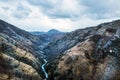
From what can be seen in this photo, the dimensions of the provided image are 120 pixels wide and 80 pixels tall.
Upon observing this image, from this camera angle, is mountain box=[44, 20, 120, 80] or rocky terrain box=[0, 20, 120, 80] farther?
mountain box=[44, 20, 120, 80]

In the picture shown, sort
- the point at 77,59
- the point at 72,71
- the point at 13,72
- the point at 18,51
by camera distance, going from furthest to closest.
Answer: the point at 18,51 < the point at 77,59 < the point at 72,71 < the point at 13,72

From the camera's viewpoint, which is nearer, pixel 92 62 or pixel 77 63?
pixel 92 62

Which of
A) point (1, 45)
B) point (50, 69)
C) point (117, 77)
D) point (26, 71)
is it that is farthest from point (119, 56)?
point (1, 45)

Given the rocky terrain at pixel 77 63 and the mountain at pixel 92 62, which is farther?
the mountain at pixel 92 62

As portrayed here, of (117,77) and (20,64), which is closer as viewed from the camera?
(117,77)

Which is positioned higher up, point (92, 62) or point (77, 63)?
point (92, 62)

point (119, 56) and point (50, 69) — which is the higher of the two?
point (119, 56)

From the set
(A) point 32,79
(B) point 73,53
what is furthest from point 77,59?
(A) point 32,79

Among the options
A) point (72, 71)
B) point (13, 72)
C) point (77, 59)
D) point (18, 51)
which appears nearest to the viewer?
point (13, 72)

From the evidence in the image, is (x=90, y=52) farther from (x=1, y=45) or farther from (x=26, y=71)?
(x=1, y=45)
